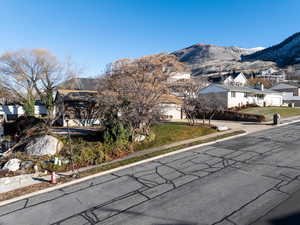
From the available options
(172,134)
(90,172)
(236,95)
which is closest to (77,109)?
(172,134)

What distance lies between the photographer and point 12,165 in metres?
8.39

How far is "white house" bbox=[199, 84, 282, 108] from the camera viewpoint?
26844 mm

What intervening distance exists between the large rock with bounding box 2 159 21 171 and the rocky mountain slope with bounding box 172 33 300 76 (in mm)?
78918

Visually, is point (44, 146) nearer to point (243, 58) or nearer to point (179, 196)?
point (179, 196)

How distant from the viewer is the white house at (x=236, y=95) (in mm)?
26844

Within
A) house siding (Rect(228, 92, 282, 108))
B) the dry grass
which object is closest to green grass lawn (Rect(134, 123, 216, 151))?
the dry grass

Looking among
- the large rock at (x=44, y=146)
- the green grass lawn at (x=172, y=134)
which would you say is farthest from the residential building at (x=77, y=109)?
the green grass lawn at (x=172, y=134)

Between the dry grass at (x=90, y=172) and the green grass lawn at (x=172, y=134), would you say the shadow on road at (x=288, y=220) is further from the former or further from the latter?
the green grass lawn at (x=172, y=134)

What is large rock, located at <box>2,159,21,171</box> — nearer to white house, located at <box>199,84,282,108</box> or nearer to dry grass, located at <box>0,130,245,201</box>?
dry grass, located at <box>0,130,245,201</box>

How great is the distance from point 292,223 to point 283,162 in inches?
180

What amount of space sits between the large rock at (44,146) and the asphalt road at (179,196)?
4.62 metres

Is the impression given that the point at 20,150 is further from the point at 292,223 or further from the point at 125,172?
the point at 292,223

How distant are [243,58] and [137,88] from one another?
581 ft

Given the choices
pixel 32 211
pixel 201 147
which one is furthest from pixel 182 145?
pixel 32 211
